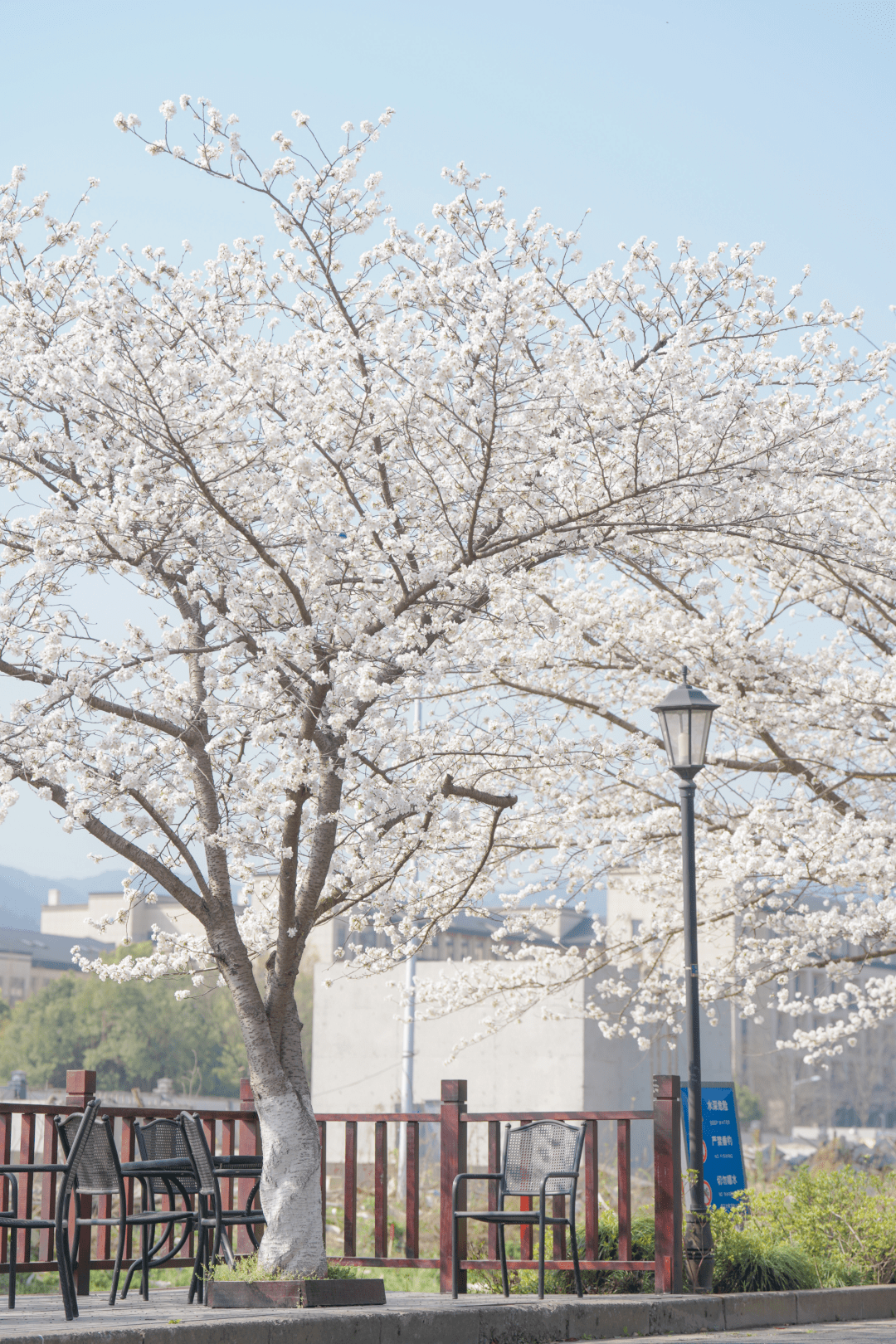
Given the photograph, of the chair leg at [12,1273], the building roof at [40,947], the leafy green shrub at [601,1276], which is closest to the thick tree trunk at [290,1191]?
the chair leg at [12,1273]

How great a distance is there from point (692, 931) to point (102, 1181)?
407cm

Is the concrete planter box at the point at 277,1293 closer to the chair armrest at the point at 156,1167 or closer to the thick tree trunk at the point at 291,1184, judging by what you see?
the thick tree trunk at the point at 291,1184

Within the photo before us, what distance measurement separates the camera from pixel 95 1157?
7242mm

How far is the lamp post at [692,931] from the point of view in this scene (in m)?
8.80

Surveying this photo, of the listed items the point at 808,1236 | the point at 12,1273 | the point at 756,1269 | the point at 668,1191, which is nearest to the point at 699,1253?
the point at 756,1269

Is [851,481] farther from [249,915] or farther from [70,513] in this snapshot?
[70,513]

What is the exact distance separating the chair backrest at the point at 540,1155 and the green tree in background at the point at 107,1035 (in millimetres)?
74995

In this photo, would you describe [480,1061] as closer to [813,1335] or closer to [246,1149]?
[246,1149]

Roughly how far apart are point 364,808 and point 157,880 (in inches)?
48.1

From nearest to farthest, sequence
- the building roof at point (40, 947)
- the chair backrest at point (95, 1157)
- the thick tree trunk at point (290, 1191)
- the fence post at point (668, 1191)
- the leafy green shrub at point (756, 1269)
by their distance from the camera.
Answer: the chair backrest at point (95, 1157) < the thick tree trunk at point (290, 1191) < the fence post at point (668, 1191) < the leafy green shrub at point (756, 1269) < the building roof at point (40, 947)

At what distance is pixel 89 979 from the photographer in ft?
290

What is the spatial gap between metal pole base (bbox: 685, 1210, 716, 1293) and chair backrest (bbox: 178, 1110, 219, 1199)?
3.06 metres

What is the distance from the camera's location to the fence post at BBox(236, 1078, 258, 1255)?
940 cm

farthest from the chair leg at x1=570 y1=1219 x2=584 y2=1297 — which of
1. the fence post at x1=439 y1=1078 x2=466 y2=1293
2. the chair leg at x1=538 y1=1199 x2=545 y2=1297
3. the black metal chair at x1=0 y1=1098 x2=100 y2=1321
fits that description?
the black metal chair at x1=0 y1=1098 x2=100 y2=1321
